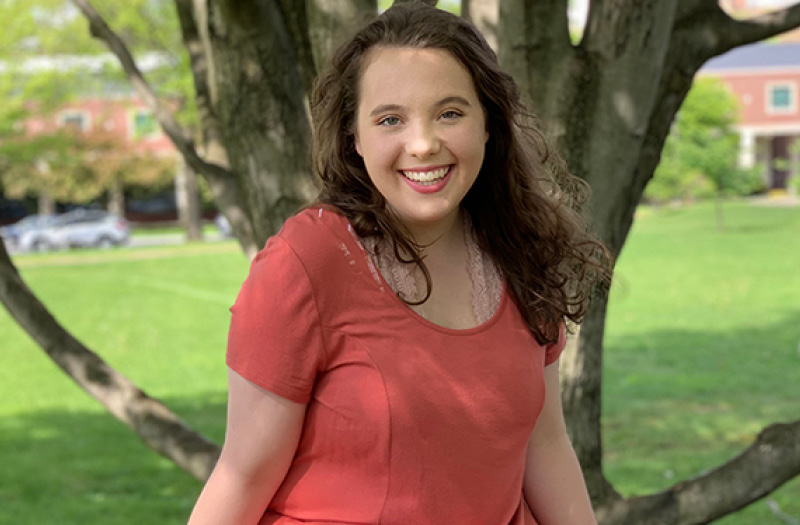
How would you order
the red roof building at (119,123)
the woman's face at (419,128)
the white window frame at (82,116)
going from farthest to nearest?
1. the white window frame at (82,116)
2. the red roof building at (119,123)
3. the woman's face at (419,128)

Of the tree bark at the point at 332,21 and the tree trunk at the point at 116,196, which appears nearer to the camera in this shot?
the tree bark at the point at 332,21

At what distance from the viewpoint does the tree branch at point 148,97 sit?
10.9 ft

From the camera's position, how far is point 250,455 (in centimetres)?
172

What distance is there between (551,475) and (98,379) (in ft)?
5.12

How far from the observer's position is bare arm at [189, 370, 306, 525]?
1.70 meters

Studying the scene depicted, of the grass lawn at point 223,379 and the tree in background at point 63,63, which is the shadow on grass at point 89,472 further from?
the tree in background at point 63,63

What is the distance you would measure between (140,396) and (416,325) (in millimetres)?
1536

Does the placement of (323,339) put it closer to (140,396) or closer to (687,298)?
(140,396)

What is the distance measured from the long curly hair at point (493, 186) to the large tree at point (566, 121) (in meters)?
0.68

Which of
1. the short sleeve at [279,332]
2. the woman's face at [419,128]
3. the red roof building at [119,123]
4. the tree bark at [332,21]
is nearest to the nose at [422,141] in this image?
the woman's face at [419,128]

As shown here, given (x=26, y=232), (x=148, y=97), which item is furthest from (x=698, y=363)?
(x=26, y=232)

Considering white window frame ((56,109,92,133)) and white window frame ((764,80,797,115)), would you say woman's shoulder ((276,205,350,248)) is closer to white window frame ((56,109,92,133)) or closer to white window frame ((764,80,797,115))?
white window frame ((56,109,92,133))

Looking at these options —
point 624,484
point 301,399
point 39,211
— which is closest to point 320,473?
point 301,399

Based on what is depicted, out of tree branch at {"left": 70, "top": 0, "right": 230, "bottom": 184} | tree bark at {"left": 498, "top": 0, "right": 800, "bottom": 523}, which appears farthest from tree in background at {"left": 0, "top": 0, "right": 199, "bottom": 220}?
tree bark at {"left": 498, "top": 0, "right": 800, "bottom": 523}
